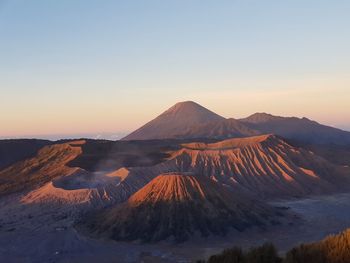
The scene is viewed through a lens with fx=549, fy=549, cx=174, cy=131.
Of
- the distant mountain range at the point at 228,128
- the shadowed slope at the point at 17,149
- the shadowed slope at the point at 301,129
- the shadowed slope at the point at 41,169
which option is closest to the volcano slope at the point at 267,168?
the shadowed slope at the point at 41,169

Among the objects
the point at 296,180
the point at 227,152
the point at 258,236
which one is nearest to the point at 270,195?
the point at 296,180

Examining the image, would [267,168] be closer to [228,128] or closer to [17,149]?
[17,149]

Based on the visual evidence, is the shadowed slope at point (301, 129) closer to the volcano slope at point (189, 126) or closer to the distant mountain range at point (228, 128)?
the distant mountain range at point (228, 128)

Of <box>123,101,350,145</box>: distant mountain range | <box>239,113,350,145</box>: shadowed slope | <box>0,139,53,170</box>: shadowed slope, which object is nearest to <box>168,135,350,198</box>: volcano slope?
<box>0,139,53,170</box>: shadowed slope

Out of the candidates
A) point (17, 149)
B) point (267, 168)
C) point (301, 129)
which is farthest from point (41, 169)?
point (301, 129)

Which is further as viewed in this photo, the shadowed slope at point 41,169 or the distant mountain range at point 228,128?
the distant mountain range at point 228,128

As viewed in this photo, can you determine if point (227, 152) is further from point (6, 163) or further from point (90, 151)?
point (6, 163)
